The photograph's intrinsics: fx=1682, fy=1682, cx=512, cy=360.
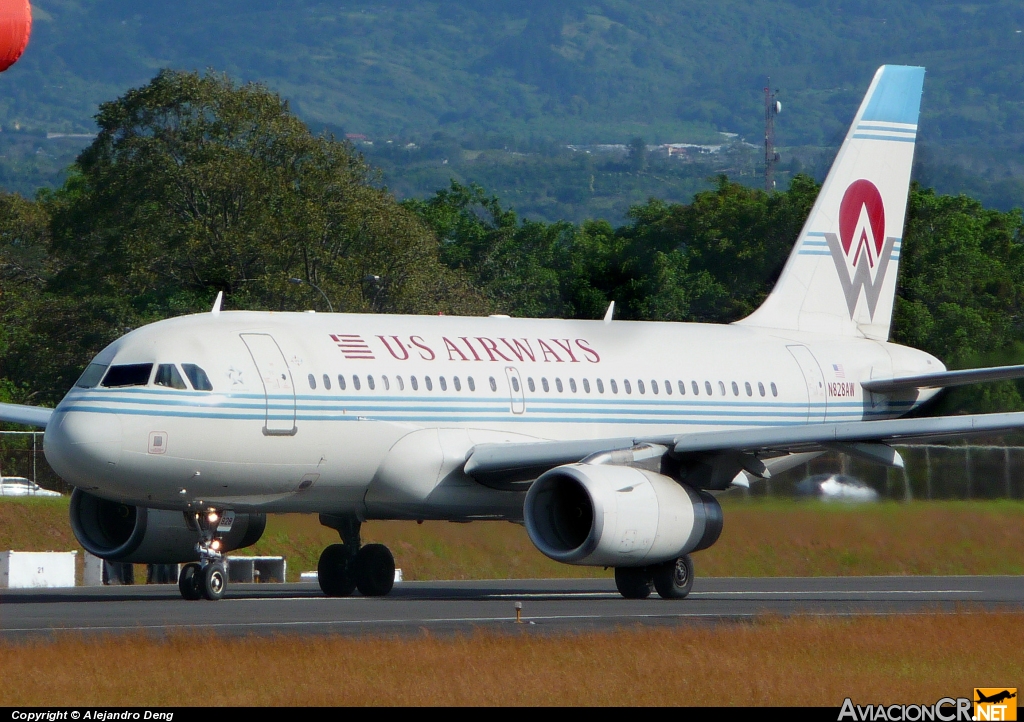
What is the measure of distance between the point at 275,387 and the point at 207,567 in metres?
2.54

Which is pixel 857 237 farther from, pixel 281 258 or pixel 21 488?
pixel 281 258

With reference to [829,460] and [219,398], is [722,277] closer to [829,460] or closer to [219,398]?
[829,460]

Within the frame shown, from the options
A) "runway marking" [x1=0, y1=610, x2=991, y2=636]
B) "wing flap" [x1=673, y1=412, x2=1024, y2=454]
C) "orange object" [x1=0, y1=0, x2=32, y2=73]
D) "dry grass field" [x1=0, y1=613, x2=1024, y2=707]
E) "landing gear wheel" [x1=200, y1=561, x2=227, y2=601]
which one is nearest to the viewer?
"dry grass field" [x1=0, y1=613, x2=1024, y2=707]

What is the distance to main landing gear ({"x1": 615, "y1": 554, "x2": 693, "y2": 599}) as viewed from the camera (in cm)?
2348

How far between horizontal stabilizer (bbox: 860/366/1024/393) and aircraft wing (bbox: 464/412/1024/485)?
2.95 m

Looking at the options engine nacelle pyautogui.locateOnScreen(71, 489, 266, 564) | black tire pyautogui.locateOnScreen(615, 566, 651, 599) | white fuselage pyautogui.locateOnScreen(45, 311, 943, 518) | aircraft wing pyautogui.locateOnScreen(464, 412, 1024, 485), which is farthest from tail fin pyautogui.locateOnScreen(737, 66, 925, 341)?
engine nacelle pyautogui.locateOnScreen(71, 489, 266, 564)

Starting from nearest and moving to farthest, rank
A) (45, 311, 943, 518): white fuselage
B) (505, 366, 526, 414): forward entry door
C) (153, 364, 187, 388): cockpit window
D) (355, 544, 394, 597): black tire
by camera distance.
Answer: (45, 311, 943, 518): white fuselage → (153, 364, 187, 388): cockpit window → (505, 366, 526, 414): forward entry door → (355, 544, 394, 597): black tire

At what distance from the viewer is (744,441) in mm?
22891

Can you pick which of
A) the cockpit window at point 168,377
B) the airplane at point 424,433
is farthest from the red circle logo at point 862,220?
the cockpit window at point 168,377

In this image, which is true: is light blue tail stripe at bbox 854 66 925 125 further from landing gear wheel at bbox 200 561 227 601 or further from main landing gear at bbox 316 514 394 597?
landing gear wheel at bbox 200 561 227 601

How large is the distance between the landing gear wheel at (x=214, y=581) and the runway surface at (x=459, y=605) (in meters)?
0.17

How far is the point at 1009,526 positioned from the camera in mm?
32812

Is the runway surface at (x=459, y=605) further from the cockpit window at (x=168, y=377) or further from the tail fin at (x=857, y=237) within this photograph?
the tail fin at (x=857, y=237)

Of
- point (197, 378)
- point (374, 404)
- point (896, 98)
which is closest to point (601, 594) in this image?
point (374, 404)
